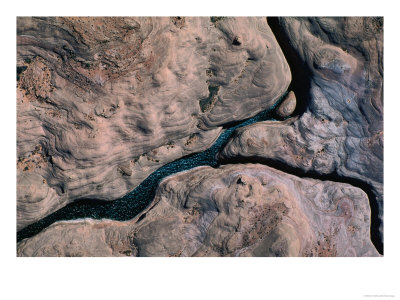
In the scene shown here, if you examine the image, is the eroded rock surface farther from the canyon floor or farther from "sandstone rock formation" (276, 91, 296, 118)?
"sandstone rock formation" (276, 91, 296, 118)

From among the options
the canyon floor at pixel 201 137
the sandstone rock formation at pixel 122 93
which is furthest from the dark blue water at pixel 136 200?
the sandstone rock formation at pixel 122 93

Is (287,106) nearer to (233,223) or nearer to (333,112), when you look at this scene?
(333,112)

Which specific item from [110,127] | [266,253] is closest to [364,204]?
[266,253]

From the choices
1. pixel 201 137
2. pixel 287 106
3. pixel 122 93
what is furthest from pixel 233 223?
pixel 122 93

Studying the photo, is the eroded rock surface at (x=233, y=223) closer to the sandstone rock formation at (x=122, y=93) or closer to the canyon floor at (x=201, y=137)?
the canyon floor at (x=201, y=137)

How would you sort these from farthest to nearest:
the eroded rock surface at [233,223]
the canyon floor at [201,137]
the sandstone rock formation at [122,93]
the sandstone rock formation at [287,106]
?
the sandstone rock formation at [287,106] → the eroded rock surface at [233,223] → the canyon floor at [201,137] → the sandstone rock formation at [122,93]

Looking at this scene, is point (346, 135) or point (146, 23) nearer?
point (146, 23)

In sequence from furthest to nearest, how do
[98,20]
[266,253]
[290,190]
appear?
1. [290,190]
2. [266,253]
3. [98,20]

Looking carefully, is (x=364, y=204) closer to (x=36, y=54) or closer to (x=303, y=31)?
(x=303, y=31)
